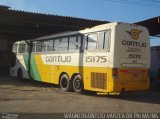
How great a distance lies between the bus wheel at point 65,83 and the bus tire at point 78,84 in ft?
1.24

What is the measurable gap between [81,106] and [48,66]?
24.8ft

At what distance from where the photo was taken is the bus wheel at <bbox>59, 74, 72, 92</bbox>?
58.3 ft

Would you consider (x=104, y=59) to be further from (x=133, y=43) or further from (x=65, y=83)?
(x=65, y=83)

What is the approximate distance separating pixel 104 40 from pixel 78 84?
293 cm

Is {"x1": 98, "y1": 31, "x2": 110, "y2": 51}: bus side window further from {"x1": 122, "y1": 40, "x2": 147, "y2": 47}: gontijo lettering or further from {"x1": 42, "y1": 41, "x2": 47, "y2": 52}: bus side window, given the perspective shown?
{"x1": 42, "y1": 41, "x2": 47, "y2": 52}: bus side window

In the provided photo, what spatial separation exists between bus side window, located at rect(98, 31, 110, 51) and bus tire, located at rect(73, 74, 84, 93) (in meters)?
2.24

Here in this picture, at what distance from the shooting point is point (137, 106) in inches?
525

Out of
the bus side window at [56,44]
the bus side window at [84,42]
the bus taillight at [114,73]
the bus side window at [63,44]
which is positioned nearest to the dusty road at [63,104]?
the bus taillight at [114,73]

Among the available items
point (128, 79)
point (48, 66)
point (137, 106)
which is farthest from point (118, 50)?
point (48, 66)

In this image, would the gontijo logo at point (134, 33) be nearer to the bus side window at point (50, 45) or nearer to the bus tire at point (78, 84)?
the bus tire at point (78, 84)

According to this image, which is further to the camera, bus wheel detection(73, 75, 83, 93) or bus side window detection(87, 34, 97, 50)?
bus wheel detection(73, 75, 83, 93)

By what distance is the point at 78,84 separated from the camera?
56.4 feet

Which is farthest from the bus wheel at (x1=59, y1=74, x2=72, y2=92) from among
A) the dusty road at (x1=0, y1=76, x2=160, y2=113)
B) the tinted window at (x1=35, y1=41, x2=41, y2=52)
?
the tinted window at (x1=35, y1=41, x2=41, y2=52)

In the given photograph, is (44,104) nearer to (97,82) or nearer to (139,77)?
(97,82)
